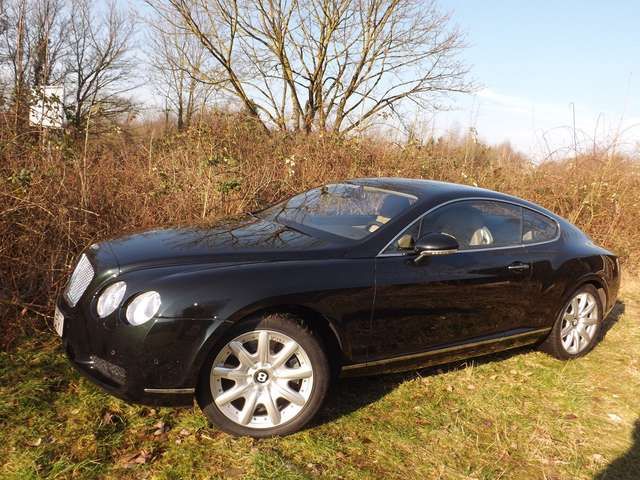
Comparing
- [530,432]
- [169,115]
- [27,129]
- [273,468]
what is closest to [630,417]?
[530,432]

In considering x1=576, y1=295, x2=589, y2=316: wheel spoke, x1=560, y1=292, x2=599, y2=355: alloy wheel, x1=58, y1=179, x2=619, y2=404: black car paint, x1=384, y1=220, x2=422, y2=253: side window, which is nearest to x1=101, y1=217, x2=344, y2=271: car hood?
x1=58, y1=179, x2=619, y2=404: black car paint

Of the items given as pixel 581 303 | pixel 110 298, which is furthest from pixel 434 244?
pixel 581 303

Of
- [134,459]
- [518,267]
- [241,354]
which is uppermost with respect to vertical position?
[518,267]

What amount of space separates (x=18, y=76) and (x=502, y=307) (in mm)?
4739

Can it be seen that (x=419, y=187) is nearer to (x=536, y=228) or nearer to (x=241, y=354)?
(x=536, y=228)

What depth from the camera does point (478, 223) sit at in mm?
3807

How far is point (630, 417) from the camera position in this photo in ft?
12.1

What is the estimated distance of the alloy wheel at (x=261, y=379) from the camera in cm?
274

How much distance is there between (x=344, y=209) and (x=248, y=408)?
168 centimetres

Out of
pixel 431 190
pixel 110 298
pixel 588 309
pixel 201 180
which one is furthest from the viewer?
pixel 201 180

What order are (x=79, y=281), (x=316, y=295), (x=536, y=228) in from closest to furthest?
(x=316, y=295)
(x=79, y=281)
(x=536, y=228)

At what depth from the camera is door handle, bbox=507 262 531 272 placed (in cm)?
379

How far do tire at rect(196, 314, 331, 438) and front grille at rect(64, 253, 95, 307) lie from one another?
853mm

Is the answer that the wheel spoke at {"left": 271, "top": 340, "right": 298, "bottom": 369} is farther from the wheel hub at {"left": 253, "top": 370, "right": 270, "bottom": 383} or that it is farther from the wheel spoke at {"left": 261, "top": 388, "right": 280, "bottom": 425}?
the wheel spoke at {"left": 261, "top": 388, "right": 280, "bottom": 425}
